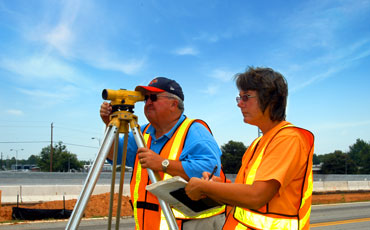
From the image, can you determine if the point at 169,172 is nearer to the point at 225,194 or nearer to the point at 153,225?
the point at 153,225

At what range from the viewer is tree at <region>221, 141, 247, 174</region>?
43.3 m

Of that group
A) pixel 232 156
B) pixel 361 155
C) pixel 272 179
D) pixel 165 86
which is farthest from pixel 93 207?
pixel 361 155

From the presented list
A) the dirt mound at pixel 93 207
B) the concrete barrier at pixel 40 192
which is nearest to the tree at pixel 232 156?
the concrete barrier at pixel 40 192

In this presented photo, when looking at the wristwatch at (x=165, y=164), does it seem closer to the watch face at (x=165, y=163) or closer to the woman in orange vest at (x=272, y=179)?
the watch face at (x=165, y=163)

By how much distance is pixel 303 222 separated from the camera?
1738mm

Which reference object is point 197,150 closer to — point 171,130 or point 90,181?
point 171,130

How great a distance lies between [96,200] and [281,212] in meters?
10.3

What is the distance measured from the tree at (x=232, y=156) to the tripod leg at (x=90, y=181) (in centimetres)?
4056

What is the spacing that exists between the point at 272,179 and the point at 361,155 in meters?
110

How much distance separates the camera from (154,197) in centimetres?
237

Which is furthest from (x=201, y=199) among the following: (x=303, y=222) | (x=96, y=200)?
(x=96, y=200)

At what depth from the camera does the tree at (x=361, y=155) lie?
86.0 m

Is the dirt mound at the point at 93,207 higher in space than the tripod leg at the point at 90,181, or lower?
lower

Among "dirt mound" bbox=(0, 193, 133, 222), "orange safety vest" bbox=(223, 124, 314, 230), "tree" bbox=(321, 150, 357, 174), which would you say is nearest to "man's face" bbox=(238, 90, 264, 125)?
"orange safety vest" bbox=(223, 124, 314, 230)
